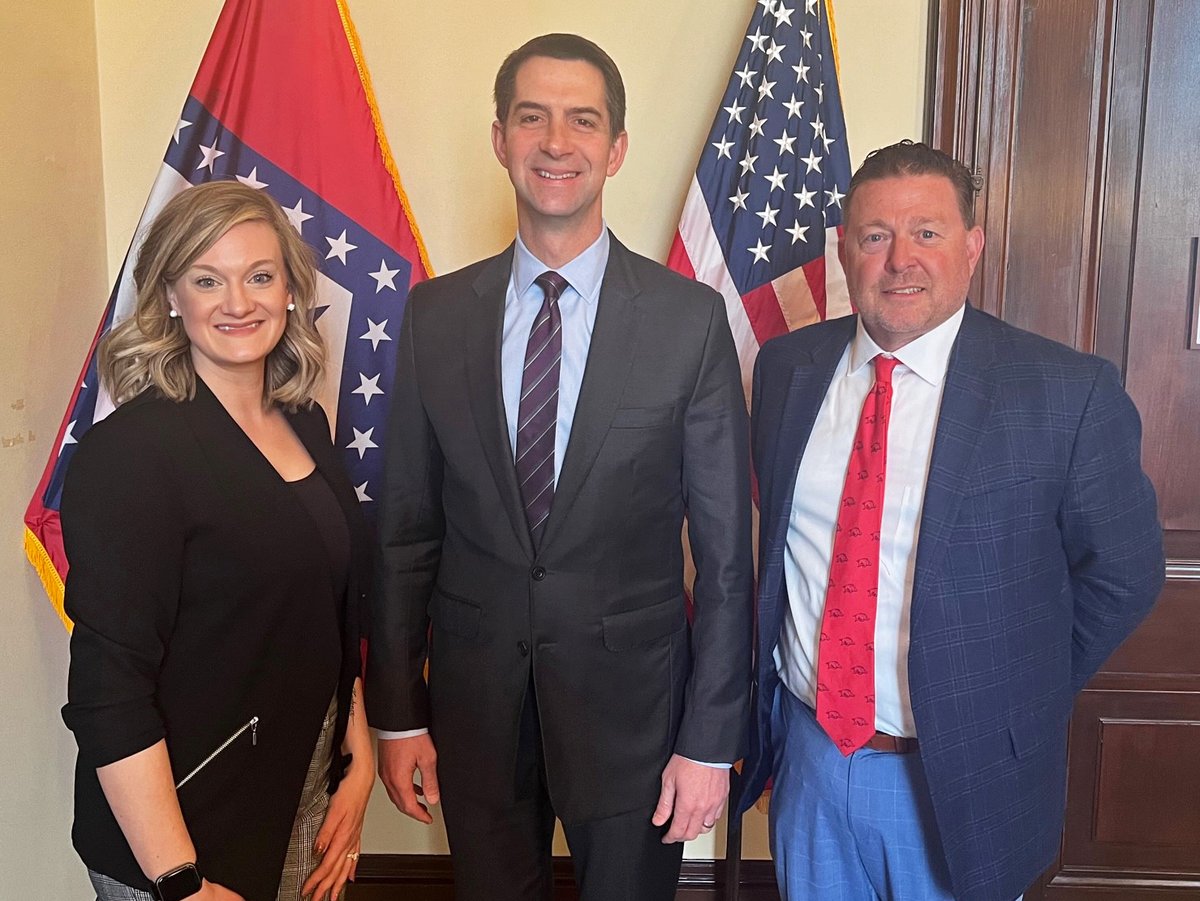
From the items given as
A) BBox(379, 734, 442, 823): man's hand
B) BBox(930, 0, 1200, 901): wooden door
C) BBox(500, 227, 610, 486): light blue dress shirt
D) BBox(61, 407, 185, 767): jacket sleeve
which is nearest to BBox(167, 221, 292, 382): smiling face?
BBox(61, 407, 185, 767): jacket sleeve

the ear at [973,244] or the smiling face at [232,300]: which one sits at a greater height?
the ear at [973,244]

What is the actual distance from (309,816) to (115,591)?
0.59 meters

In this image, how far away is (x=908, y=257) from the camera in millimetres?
1524

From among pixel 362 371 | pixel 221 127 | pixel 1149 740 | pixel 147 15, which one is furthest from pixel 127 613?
pixel 1149 740

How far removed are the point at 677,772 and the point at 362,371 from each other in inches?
49.0

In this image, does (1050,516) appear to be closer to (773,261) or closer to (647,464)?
(647,464)

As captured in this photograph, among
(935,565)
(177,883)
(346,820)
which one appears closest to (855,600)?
(935,565)

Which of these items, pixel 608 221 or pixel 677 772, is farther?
pixel 608 221

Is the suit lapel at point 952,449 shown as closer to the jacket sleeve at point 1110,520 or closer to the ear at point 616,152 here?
the jacket sleeve at point 1110,520

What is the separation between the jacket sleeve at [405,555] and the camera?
1.70 meters

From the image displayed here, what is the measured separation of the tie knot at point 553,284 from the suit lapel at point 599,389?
76mm

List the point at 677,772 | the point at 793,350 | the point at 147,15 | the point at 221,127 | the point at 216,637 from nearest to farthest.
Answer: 1. the point at 216,637
2. the point at 677,772
3. the point at 793,350
4. the point at 221,127
5. the point at 147,15

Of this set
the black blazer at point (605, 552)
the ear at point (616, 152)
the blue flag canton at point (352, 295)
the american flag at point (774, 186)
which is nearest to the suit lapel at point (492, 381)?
the black blazer at point (605, 552)

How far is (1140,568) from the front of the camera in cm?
152
